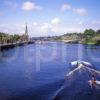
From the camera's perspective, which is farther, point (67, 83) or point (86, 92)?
point (67, 83)

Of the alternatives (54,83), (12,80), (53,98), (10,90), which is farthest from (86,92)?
(12,80)

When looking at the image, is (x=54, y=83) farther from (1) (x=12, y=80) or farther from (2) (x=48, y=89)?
(1) (x=12, y=80)

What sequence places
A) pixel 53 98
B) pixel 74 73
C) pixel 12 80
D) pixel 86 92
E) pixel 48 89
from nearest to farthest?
pixel 53 98 → pixel 86 92 → pixel 48 89 → pixel 12 80 → pixel 74 73

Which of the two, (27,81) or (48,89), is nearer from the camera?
(48,89)

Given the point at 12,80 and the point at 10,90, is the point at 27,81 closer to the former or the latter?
the point at 12,80

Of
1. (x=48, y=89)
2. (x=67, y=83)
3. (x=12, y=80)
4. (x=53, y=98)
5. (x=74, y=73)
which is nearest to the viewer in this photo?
(x=53, y=98)

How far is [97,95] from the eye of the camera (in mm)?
31781

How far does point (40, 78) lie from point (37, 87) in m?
6.81

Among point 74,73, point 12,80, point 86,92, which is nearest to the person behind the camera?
point 86,92

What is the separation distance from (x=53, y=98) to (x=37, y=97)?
2.29 meters

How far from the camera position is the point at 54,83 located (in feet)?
131

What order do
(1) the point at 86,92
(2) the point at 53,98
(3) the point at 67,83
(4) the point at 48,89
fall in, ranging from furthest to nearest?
(3) the point at 67,83 → (4) the point at 48,89 → (1) the point at 86,92 → (2) the point at 53,98

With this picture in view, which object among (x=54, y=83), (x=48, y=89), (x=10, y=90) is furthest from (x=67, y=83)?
(x=10, y=90)

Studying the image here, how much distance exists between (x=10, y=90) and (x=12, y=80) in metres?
7.23
